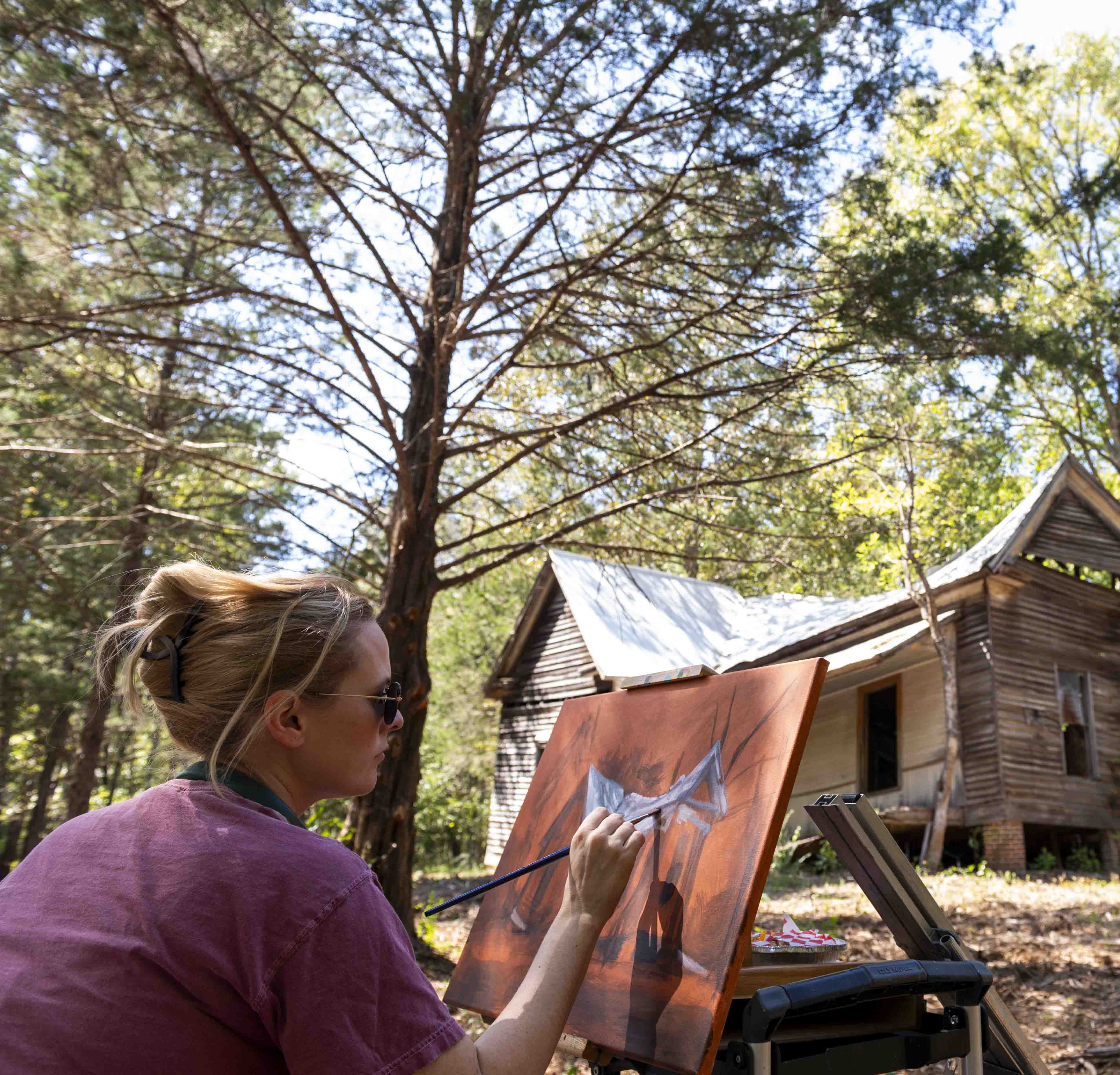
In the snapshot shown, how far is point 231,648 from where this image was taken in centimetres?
178

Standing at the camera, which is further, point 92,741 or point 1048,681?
point 1048,681

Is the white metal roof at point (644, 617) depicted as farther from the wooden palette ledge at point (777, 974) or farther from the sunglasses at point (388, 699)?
the sunglasses at point (388, 699)

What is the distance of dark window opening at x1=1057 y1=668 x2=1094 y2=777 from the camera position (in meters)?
13.3

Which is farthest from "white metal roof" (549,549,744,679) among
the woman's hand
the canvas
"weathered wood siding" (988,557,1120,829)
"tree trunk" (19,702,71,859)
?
the woman's hand

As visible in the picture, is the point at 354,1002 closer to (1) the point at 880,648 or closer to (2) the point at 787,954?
(2) the point at 787,954

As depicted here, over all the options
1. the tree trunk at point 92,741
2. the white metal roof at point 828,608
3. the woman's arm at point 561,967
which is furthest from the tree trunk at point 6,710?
the woman's arm at point 561,967

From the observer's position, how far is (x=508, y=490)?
18.3 meters

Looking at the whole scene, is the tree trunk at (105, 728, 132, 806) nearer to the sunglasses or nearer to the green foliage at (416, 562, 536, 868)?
the green foliage at (416, 562, 536, 868)

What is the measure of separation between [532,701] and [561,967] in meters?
15.9

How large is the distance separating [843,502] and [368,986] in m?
11.6

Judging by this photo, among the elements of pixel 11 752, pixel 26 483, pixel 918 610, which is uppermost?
pixel 26 483

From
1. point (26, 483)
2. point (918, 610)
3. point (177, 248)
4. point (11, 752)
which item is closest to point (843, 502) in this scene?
point (918, 610)

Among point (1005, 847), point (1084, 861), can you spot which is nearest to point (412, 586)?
point (1005, 847)

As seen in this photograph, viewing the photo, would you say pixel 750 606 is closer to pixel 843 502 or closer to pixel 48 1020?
pixel 843 502
